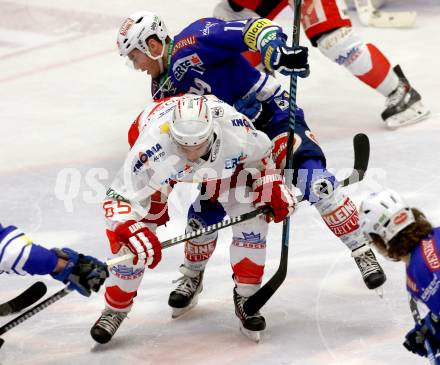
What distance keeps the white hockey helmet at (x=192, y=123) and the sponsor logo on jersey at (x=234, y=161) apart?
164 millimetres

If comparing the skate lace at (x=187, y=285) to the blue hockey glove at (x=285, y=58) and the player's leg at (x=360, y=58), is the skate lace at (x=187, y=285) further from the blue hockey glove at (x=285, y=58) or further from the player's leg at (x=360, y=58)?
the player's leg at (x=360, y=58)

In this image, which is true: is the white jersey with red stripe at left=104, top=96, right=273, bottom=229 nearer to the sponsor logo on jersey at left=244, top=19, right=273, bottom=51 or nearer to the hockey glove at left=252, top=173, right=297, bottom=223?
the hockey glove at left=252, top=173, right=297, bottom=223

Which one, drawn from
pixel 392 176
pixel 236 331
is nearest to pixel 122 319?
pixel 236 331

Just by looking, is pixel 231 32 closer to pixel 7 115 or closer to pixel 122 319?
pixel 122 319

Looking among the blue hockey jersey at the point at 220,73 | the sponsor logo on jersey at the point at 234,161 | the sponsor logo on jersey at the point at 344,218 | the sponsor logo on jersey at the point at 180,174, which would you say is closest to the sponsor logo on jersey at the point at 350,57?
the blue hockey jersey at the point at 220,73

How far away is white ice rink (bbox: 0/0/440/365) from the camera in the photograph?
3.86 m

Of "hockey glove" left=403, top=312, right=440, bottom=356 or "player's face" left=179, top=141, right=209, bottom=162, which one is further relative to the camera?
"player's face" left=179, top=141, right=209, bottom=162

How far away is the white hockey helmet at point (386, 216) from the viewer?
290 cm

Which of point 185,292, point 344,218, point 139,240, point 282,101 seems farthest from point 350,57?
point 139,240

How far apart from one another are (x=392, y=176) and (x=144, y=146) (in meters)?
1.79

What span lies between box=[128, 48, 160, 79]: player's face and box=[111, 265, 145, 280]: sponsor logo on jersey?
842mm

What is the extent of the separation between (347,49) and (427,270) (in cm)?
283

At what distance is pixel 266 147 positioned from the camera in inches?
149

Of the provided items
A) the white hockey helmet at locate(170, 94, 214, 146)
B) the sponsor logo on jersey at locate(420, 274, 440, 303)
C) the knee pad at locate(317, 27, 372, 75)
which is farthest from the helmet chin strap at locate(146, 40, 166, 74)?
the sponsor logo on jersey at locate(420, 274, 440, 303)
